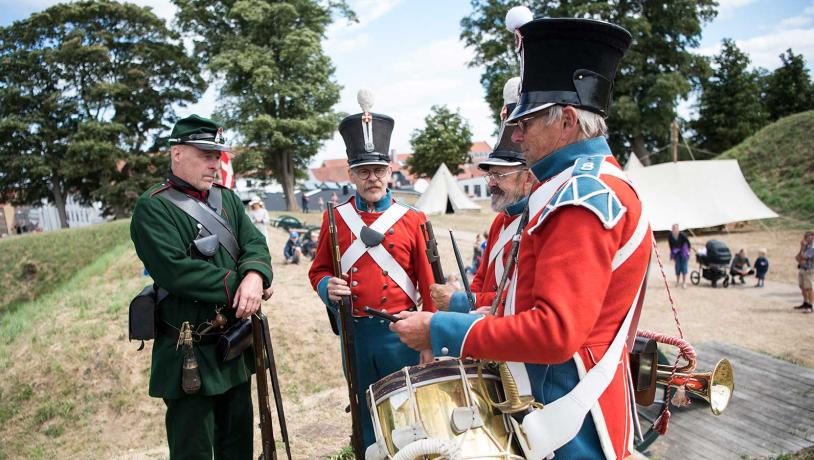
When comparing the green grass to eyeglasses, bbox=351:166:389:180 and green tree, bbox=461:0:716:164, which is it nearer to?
eyeglasses, bbox=351:166:389:180

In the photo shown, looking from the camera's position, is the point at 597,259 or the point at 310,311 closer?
the point at 597,259

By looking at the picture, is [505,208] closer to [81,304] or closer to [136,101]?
[81,304]

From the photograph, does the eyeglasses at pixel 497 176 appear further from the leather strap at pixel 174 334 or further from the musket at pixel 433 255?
the leather strap at pixel 174 334

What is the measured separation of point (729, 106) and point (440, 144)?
70.0 ft

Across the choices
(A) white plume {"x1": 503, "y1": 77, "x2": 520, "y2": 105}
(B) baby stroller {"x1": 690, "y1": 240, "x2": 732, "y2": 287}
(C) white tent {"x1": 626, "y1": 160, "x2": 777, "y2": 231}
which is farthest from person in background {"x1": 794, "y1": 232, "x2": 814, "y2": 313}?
(A) white plume {"x1": 503, "y1": 77, "x2": 520, "y2": 105}

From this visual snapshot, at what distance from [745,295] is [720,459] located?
30.7ft

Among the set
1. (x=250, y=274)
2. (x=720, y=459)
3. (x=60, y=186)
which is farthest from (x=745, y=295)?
(x=60, y=186)

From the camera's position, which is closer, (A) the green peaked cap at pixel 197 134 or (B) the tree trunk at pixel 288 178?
(A) the green peaked cap at pixel 197 134

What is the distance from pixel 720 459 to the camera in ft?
12.4

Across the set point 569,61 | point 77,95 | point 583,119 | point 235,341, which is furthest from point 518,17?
point 77,95

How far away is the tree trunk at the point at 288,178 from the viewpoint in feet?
109

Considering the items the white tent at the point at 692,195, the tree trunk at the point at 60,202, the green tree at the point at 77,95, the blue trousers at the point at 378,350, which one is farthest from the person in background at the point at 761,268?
the tree trunk at the point at 60,202

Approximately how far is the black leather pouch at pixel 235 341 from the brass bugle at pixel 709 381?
2120 mm

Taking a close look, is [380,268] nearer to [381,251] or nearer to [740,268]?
[381,251]
